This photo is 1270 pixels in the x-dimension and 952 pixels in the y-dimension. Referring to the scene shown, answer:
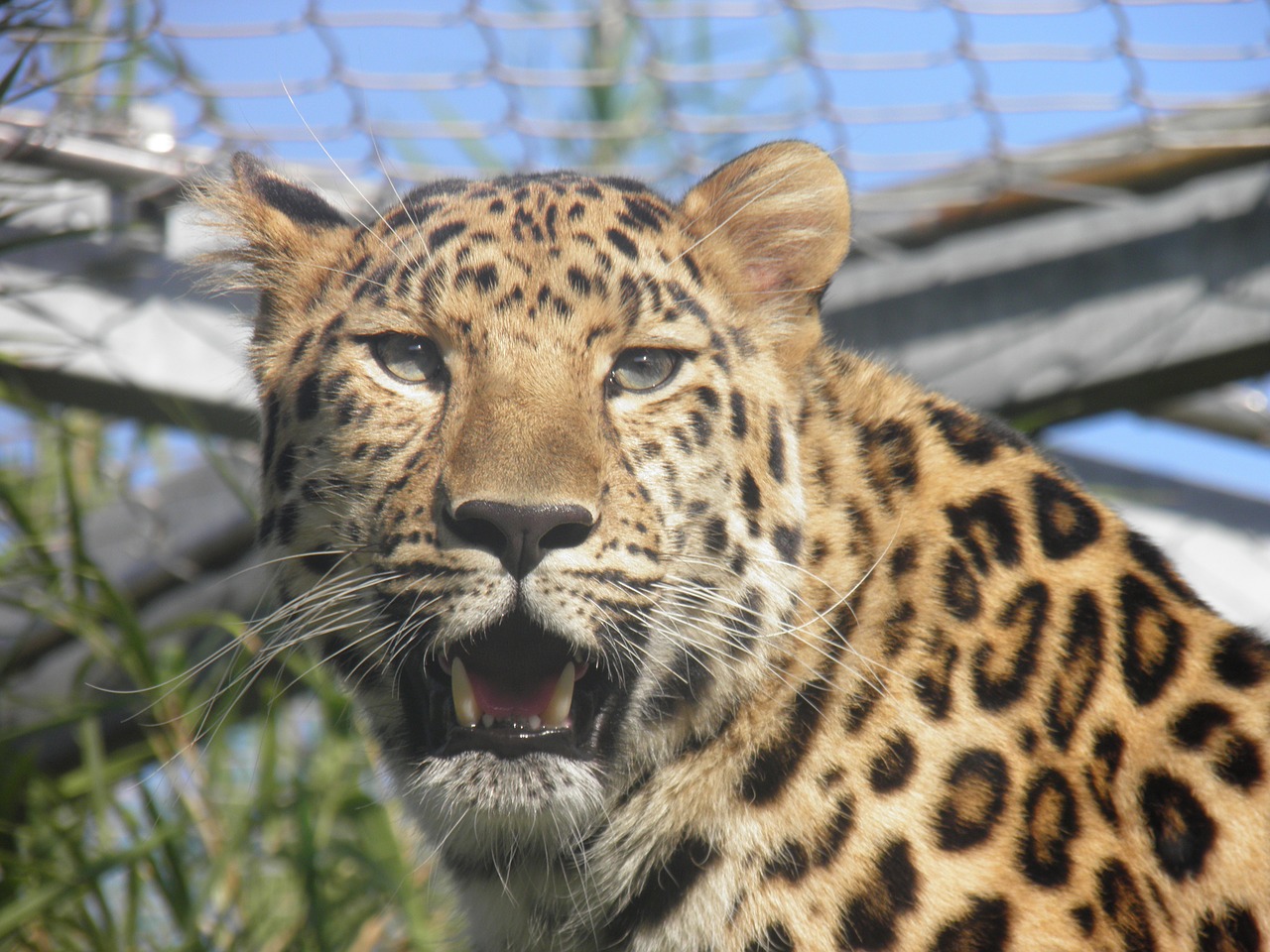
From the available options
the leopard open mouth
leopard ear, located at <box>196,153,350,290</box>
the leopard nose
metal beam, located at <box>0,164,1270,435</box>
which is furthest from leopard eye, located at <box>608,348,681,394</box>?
metal beam, located at <box>0,164,1270,435</box>

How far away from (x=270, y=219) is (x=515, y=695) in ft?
3.89

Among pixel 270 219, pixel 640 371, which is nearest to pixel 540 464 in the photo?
pixel 640 371

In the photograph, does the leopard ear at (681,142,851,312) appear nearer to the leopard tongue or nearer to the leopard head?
the leopard head

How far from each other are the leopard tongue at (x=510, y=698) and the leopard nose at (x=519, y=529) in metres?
0.25

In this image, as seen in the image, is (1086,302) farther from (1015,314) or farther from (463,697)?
(463,697)

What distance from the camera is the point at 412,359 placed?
99.6 inches

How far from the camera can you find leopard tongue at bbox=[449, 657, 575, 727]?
2.32m

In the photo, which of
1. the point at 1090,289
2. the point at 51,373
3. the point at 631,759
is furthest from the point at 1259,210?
the point at 51,373

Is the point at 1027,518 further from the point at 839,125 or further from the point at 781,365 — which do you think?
the point at 839,125

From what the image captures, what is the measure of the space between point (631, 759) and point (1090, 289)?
2591 millimetres

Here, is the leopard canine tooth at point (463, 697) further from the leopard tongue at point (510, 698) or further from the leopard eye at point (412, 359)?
the leopard eye at point (412, 359)

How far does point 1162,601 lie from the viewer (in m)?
2.58

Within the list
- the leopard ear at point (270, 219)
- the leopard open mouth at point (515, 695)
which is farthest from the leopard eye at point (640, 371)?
the leopard ear at point (270, 219)

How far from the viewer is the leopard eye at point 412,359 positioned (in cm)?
252
